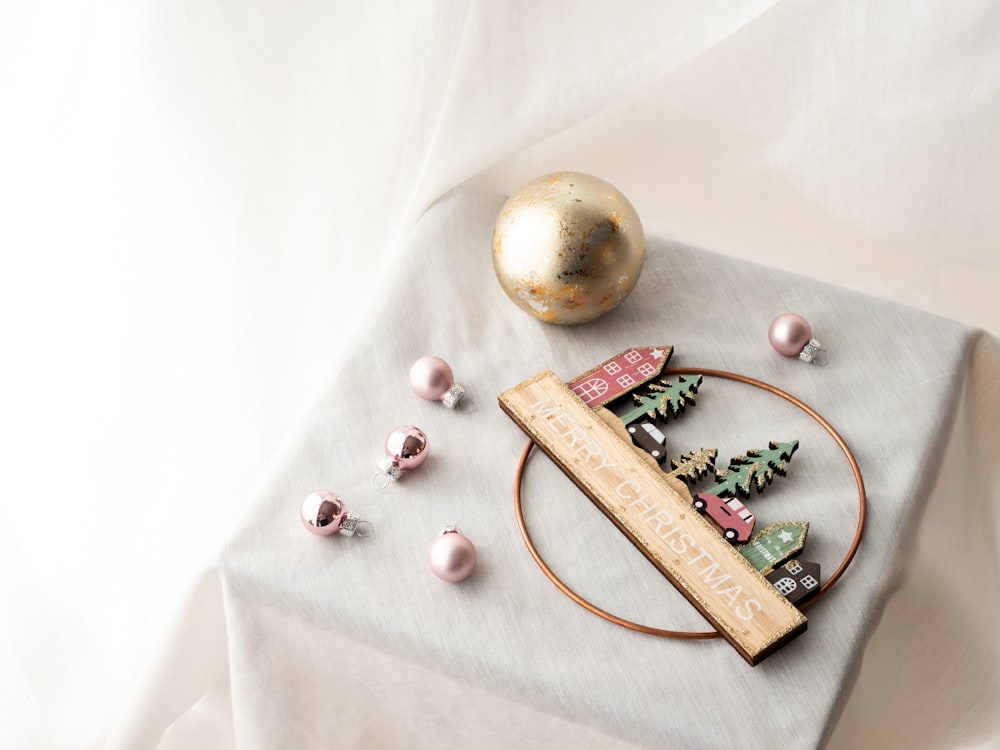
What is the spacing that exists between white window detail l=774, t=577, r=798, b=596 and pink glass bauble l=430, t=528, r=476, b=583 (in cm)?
19

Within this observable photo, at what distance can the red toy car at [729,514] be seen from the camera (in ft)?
2.36

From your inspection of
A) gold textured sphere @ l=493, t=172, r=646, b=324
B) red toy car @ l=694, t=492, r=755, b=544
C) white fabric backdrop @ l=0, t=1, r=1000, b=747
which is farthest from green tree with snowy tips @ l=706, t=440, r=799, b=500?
white fabric backdrop @ l=0, t=1, r=1000, b=747

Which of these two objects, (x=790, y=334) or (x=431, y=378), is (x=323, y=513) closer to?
(x=431, y=378)

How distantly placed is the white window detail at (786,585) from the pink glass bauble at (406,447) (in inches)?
9.6

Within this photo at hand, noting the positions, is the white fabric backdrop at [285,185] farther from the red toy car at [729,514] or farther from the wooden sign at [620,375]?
the red toy car at [729,514]

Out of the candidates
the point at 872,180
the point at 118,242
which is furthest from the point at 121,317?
the point at 872,180

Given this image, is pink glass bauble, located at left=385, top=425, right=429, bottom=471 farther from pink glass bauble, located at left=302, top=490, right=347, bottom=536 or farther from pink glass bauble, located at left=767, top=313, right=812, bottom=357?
pink glass bauble, located at left=767, top=313, right=812, bottom=357

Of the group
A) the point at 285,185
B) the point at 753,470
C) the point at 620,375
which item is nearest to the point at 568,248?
the point at 620,375

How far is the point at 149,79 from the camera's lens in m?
1.04

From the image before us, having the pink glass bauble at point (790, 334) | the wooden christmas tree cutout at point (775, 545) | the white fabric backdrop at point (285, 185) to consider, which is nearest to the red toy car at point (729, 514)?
the wooden christmas tree cutout at point (775, 545)

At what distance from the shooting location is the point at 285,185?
1.10m

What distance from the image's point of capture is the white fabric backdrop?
3.26 ft

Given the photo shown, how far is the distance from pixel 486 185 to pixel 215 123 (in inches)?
10.6

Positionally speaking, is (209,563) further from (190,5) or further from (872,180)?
(872,180)
